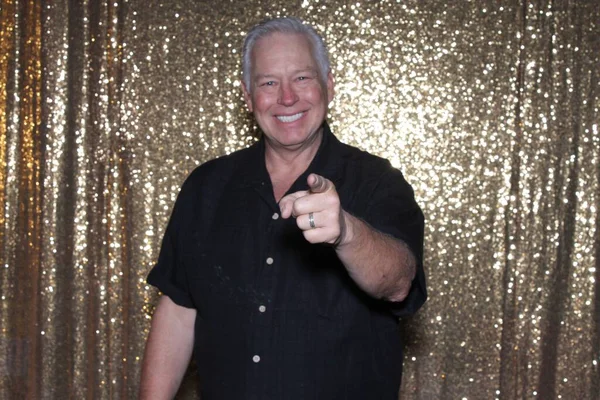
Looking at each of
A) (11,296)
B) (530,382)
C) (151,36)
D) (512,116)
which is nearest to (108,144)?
(151,36)

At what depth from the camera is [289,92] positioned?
170cm

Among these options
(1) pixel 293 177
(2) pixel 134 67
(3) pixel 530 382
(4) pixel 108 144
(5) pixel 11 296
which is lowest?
(3) pixel 530 382

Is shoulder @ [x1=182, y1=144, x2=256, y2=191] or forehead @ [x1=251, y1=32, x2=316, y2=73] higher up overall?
forehead @ [x1=251, y1=32, x2=316, y2=73]

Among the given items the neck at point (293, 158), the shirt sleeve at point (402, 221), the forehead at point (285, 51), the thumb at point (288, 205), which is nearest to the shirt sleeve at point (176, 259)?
the neck at point (293, 158)

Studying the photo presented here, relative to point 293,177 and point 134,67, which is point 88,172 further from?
point 293,177

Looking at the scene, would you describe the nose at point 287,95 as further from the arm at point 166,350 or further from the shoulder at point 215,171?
the arm at point 166,350

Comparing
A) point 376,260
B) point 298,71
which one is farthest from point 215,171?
point 376,260

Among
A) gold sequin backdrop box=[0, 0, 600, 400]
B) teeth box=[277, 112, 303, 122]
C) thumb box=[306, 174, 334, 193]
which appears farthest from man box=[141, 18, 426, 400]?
gold sequin backdrop box=[0, 0, 600, 400]

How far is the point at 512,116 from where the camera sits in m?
2.52

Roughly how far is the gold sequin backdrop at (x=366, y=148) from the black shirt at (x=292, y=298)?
896 millimetres

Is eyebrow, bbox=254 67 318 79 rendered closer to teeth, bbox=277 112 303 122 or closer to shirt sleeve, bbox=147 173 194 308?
teeth, bbox=277 112 303 122

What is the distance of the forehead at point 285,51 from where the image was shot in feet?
5.61

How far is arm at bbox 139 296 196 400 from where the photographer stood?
177 cm

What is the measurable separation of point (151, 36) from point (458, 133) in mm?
924
